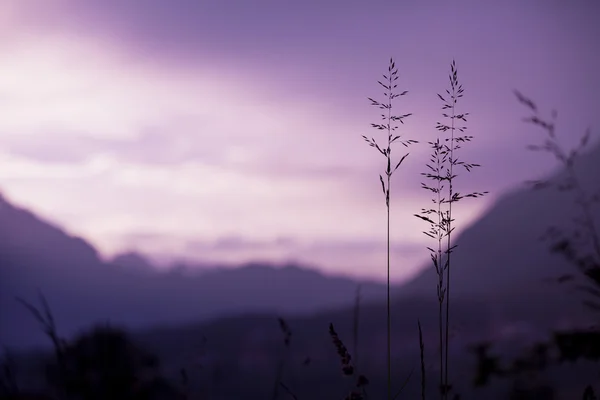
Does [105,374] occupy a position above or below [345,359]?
below

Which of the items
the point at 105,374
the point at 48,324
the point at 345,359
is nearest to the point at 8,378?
the point at 48,324

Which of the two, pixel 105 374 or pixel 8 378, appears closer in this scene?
pixel 8 378

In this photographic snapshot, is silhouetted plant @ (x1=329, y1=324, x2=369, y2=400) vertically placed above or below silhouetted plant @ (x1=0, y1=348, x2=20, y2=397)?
above

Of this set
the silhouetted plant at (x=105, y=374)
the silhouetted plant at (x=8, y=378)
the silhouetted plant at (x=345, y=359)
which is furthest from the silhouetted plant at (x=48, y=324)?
the silhouetted plant at (x=345, y=359)

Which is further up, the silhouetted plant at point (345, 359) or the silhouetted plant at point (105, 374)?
the silhouetted plant at point (345, 359)

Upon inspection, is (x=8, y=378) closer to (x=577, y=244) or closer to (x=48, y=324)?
(x=48, y=324)

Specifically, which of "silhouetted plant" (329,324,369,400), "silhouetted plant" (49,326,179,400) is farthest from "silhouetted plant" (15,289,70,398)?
"silhouetted plant" (329,324,369,400)

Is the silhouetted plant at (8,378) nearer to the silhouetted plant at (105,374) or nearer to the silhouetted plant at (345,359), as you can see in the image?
the silhouetted plant at (105,374)

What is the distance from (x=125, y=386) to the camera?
3.05 m

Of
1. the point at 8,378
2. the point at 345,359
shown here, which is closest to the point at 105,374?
the point at 8,378

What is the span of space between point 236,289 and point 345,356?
7577 inches

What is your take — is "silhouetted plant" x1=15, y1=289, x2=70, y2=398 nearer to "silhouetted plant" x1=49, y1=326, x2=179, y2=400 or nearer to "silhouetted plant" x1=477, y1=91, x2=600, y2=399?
"silhouetted plant" x1=49, y1=326, x2=179, y2=400

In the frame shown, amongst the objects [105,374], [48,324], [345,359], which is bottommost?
[105,374]

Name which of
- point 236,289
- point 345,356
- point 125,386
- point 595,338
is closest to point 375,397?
point 345,356
